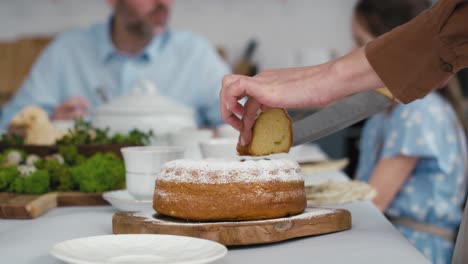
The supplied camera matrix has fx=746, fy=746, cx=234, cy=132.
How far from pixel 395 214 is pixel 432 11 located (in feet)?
4.24

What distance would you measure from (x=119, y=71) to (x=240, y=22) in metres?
1.44

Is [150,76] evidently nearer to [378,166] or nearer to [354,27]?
[354,27]

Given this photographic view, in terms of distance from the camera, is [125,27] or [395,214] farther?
[125,27]

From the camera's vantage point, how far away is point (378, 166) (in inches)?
87.4

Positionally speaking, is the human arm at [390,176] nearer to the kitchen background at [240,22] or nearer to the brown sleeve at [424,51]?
the brown sleeve at [424,51]

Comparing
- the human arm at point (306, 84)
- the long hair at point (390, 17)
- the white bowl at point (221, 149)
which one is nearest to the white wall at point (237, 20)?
the long hair at point (390, 17)

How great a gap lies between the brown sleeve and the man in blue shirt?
2.41 meters

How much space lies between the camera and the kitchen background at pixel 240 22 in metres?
4.83

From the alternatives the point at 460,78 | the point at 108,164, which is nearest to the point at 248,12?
the point at 460,78

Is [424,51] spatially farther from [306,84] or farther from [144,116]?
[144,116]

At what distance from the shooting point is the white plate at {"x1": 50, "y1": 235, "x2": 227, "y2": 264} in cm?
84

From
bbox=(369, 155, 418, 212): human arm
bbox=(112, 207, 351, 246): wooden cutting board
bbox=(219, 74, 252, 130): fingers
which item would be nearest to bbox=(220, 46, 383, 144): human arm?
bbox=(219, 74, 252, 130): fingers

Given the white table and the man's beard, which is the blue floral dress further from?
the man's beard

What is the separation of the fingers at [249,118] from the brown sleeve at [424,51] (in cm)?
22
